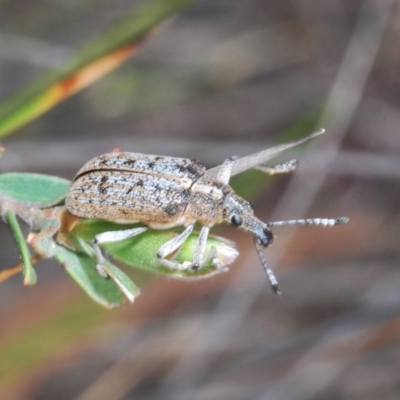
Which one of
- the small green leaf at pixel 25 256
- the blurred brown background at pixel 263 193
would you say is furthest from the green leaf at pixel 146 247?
the blurred brown background at pixel 263 193

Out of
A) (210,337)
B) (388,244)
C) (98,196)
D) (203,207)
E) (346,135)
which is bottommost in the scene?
(210,337)

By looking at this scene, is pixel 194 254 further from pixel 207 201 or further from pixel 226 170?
pixel 207 201

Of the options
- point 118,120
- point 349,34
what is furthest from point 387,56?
point 118,120

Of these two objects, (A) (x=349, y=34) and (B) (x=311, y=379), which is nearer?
(B) (x=311, y=379)

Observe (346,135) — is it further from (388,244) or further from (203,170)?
(203,170)

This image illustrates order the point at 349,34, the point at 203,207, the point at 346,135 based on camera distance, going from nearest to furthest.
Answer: the point at 203,207, the point at 346,135, the point at 349,34

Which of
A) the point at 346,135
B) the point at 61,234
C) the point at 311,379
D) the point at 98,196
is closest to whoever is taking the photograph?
the point at 61,234

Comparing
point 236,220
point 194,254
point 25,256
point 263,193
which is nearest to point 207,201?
point 236,220
